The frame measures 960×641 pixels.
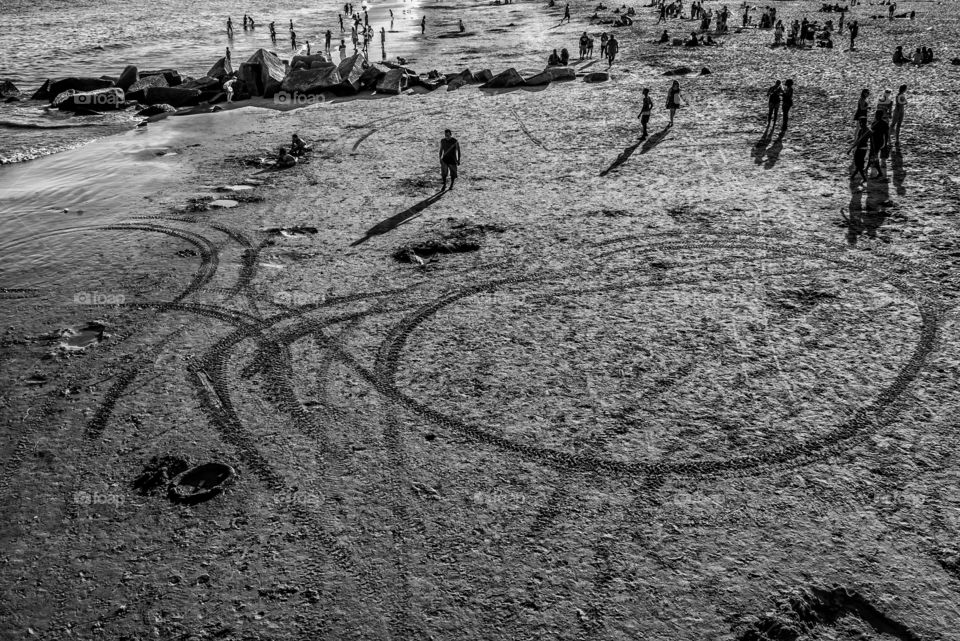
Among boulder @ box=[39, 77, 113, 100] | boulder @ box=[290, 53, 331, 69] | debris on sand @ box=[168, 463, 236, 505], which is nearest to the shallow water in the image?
boulder @ box=[39, 77, 113, 100]

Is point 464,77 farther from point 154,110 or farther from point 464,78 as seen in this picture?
point 154,110

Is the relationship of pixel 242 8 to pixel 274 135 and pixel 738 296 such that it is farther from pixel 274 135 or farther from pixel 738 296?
pixel 738 296

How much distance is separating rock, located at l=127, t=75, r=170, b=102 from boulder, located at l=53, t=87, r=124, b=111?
1.94 ft

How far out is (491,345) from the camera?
11836mm

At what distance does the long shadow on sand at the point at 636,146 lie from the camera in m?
20.9

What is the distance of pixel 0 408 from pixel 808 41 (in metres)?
49.0


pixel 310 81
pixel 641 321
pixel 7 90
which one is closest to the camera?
pixel 641 321

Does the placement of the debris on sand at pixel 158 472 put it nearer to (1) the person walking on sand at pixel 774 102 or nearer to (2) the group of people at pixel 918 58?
(1) the person walking on sand at pixel 774 102

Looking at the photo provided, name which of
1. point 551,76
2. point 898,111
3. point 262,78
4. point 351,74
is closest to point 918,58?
point 898,111

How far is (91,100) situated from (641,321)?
33281 millimetres

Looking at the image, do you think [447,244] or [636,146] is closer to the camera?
[447,244]

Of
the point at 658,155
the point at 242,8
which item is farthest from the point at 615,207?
the point at 242,8

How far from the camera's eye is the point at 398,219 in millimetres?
17422

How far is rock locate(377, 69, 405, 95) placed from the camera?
3466 cm
